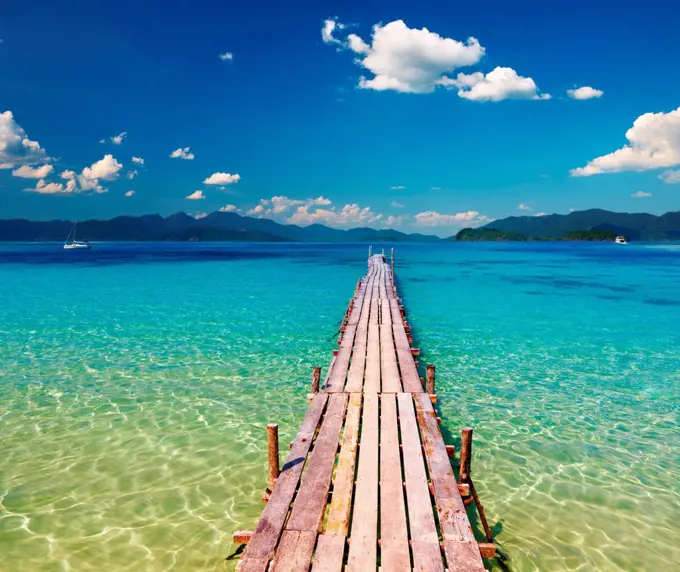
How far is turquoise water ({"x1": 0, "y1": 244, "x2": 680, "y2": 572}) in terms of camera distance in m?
7.38

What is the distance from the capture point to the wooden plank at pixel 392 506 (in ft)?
18.0

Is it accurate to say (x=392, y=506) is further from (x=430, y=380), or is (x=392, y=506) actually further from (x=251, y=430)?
(x=251, y=430)

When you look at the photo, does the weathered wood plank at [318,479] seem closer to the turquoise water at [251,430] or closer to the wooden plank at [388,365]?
the turquoise water at [251,430]

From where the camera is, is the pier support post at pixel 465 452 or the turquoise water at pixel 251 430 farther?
the pier support post at pixel 465 452

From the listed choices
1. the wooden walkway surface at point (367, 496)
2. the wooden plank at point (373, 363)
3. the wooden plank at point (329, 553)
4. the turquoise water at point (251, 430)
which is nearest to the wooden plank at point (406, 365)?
the wooden walkway surface at point (367, 496)

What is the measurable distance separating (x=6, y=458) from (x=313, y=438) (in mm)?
7536

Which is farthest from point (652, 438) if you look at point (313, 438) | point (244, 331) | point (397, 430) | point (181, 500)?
point (244, 331)

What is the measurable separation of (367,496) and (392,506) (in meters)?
0.46

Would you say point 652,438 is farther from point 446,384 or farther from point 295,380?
point 295,380

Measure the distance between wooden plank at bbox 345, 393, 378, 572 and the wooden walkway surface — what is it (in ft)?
0.05

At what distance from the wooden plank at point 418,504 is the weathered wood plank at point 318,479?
1.39 m

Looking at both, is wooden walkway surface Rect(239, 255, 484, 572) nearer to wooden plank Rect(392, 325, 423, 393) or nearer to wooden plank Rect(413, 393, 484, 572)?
wooden plank Rect(413, 393, 484, 572)

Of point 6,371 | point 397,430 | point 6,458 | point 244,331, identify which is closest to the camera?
point 397,430

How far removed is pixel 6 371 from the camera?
622 inches
